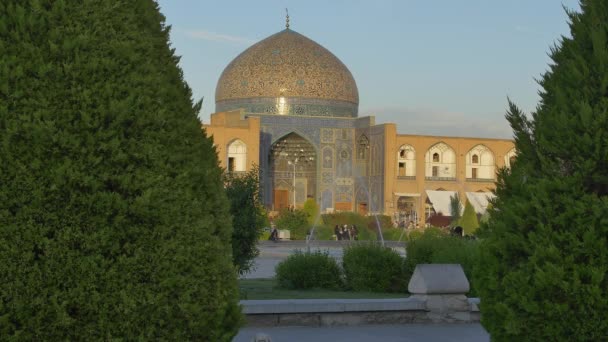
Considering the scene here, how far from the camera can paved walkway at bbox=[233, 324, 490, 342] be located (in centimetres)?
617

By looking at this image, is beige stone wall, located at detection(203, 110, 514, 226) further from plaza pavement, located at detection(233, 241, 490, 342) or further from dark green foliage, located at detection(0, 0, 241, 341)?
dark green foliage, located at detection(0, 0, 241, 341)

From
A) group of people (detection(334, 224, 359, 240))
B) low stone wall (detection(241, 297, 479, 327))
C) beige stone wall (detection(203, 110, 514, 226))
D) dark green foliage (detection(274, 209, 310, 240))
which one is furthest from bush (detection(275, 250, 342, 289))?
beige stone wall (detection(203, 110, 514, 226))

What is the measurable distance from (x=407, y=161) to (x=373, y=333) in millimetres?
33751

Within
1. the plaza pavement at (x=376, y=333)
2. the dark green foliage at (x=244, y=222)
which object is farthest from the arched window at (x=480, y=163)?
the plaza pavement at (x=376, y=333)

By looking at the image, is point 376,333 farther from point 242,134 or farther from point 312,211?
point 242,134

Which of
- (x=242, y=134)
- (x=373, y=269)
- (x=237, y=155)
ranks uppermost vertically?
(x=242, y=134)

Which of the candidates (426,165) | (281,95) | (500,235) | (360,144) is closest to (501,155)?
(426,165)

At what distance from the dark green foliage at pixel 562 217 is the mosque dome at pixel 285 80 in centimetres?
Answer: 3508

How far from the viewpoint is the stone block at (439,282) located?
277 inches

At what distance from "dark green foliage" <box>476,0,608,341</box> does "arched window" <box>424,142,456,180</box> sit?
36783mm

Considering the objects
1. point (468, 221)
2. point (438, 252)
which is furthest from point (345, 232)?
point (438, 252)

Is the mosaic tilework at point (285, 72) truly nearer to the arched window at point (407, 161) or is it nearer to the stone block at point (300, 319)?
the arched window at point (407, 161)

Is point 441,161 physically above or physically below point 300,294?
above

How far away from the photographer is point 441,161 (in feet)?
133
